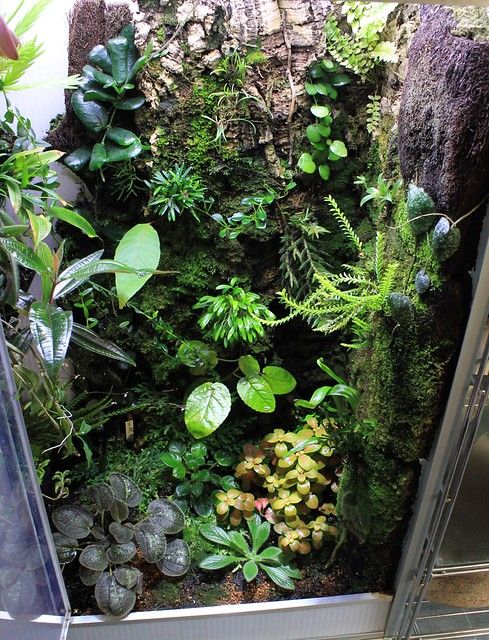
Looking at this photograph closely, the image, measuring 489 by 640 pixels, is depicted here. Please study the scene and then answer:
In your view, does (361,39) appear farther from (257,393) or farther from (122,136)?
(257,393)

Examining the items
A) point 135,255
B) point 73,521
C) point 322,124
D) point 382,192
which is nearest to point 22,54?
point 135,255

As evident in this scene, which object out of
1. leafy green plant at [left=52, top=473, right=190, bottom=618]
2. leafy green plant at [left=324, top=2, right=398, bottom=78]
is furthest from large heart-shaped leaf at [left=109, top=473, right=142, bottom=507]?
leafy green plant at [left=324, top=2, right=398, bottom=78]

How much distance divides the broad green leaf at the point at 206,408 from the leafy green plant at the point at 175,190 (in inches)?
22.9

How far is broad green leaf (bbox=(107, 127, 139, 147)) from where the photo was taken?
176 centimetres

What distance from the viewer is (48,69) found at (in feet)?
5.71

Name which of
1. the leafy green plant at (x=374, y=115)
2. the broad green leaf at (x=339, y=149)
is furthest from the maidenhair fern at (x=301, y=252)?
the leafy green plant at (x=374, y=115)

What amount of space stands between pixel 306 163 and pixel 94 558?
1.34 m

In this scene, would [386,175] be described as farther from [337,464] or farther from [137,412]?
[137,412]

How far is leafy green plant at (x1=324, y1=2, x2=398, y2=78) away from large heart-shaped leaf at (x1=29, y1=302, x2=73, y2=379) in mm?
1077

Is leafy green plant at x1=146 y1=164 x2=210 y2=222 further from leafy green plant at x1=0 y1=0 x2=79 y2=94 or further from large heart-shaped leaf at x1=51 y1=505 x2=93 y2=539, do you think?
large heart-shaped leaf at x1=51 y1=505 x2=93 y2=539

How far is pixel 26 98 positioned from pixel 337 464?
151 cm

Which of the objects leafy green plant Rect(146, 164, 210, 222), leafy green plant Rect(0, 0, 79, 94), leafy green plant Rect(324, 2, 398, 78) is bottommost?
leafy green plant Rect(146, 164, 210, 222)

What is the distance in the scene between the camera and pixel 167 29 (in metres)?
1.71

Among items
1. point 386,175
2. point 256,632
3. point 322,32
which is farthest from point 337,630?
point 322,32
